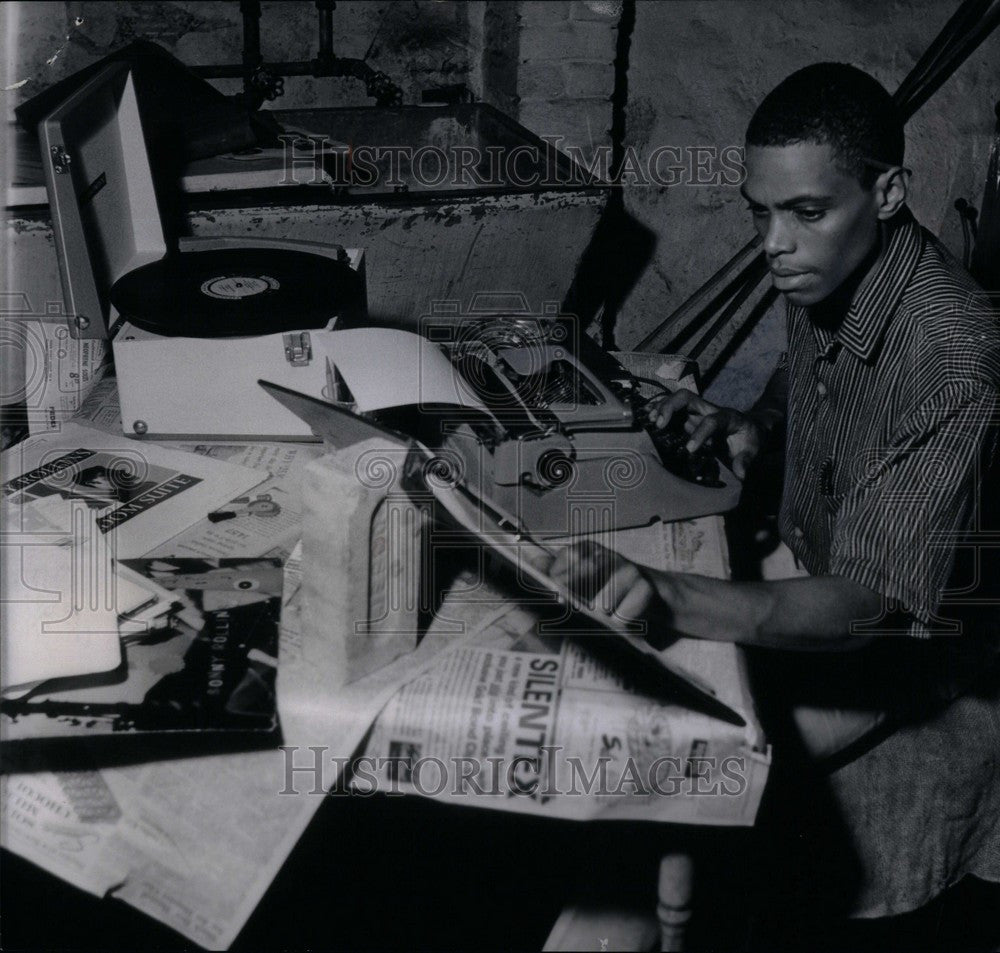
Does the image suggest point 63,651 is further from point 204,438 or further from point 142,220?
point 142,220

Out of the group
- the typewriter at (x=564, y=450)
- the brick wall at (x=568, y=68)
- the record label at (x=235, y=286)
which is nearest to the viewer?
the typewriter at (x=564, y=450)

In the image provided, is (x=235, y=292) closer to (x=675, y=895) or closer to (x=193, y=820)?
(x=193, y=820)

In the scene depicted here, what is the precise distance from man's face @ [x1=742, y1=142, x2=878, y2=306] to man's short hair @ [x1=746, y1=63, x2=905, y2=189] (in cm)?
1

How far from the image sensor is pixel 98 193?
1732 mm

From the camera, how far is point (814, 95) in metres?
1.35

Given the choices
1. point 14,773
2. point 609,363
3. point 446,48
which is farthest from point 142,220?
point 446,48

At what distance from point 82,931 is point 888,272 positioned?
176 centimetres

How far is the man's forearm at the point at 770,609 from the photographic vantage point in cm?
114

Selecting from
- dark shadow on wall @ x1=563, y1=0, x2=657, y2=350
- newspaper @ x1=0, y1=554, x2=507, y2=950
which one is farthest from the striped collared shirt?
dark shadow on wall @ x1=563, y1=0, x2=657, y2=350

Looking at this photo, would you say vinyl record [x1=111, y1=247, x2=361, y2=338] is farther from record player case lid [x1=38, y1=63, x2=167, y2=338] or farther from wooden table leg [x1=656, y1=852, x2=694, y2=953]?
wooden table leg [x1=656, y1=852, x2=694, y2=953]

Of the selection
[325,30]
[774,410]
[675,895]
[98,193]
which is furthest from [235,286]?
[325,30]

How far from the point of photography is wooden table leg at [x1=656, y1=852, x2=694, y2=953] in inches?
45.4

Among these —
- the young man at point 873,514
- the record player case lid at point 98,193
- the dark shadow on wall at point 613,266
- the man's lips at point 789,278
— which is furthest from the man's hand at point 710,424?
the dark shadow on wall at point 613,266

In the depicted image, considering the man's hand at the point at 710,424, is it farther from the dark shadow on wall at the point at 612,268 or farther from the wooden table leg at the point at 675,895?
the dark shadow on wall at the point at 612,268
